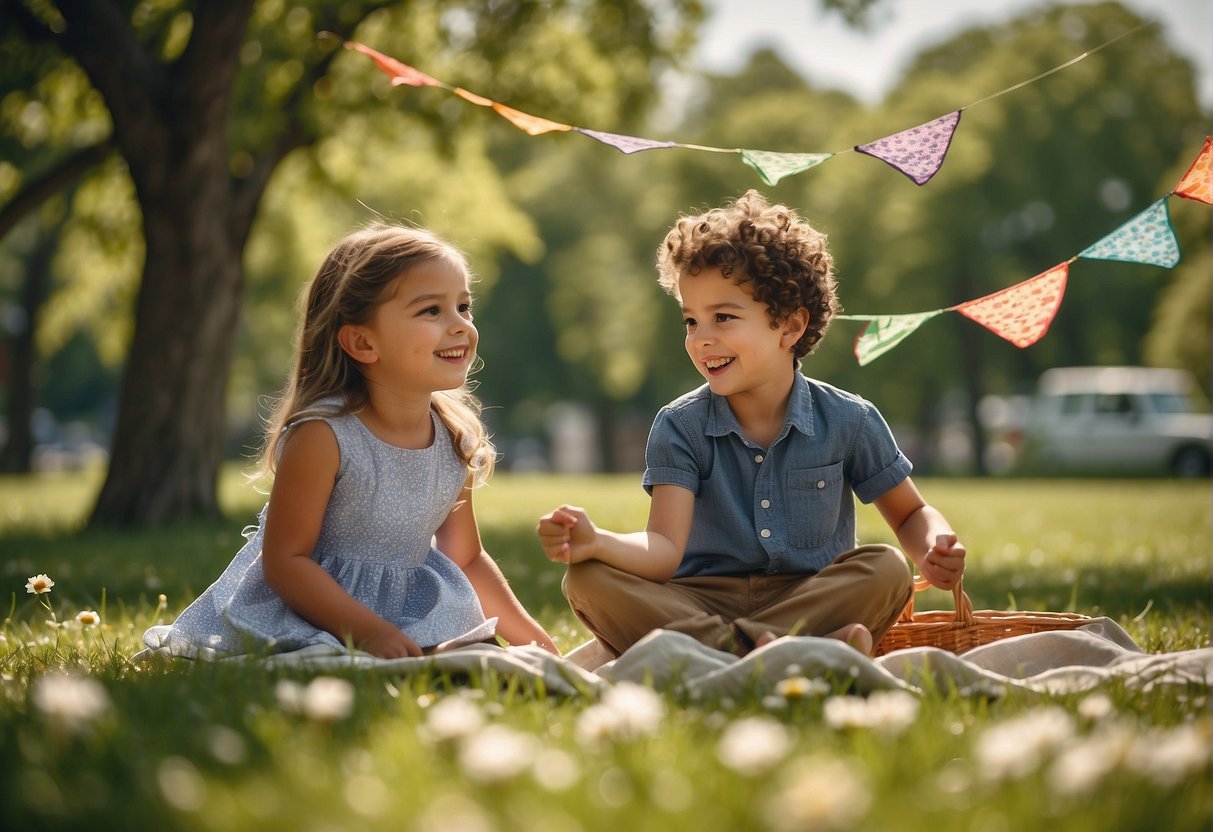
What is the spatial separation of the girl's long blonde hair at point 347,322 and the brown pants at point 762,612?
0.68 metres

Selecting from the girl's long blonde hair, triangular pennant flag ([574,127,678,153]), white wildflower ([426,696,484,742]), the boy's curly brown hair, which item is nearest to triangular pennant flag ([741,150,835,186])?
the boy's curly brown hair

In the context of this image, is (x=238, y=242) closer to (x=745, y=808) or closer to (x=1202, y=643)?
(x=1202, y=643)

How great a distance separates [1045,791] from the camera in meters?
1.71

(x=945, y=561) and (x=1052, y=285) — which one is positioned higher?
(x=1052, y=285)

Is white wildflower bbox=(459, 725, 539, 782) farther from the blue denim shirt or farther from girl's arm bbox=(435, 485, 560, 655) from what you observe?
girl's arm bbox=(435, 485, 560, 655)

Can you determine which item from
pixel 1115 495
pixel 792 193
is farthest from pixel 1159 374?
pixel 1115 495

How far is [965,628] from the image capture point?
11.9ft

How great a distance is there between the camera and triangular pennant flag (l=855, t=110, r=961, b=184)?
12.0 feet

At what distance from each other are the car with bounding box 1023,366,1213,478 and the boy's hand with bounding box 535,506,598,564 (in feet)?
73.3

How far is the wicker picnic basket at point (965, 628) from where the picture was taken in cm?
358

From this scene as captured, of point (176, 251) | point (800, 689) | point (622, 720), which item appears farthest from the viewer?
point (176, 251)

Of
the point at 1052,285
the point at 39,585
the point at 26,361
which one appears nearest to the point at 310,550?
the point at 39,585

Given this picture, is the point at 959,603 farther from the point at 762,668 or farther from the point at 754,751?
the point at 754,751

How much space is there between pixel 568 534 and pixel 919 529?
1.17 metres
